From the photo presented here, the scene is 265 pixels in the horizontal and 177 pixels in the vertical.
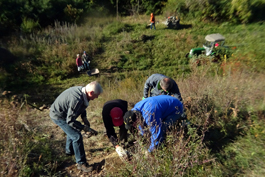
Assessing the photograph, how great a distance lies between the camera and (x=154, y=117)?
8.59 feet

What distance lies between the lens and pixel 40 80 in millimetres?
8930

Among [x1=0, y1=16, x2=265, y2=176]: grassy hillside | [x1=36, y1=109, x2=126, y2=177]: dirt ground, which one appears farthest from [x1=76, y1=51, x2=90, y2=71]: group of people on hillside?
[x1=36, y1=109, x2=126, y2=177]: dirt ground

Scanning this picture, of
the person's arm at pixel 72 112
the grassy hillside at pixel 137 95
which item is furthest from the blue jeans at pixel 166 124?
the person's arm at pixel 72 112

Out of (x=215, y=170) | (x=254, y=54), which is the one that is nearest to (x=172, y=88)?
(x=215, y=170)

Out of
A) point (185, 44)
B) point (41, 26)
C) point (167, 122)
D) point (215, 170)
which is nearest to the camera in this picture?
point (215, 170)

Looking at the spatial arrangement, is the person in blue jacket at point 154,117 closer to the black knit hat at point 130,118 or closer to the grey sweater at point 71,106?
the black knit hat at point 130,118

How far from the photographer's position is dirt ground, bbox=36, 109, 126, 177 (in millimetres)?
2963

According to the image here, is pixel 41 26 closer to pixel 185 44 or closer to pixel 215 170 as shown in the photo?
pixel 185 44

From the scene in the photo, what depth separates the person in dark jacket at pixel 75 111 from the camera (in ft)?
8.86

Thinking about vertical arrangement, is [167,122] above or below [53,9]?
below

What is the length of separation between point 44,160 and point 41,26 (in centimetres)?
1358

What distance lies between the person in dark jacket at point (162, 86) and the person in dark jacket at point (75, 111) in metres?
1.40

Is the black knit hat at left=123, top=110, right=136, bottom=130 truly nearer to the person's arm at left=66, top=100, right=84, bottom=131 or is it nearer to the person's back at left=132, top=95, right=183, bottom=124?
the person's back at left=132, top=95, right=183, bottom=124

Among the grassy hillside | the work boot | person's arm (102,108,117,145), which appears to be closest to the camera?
the grassy hillside
